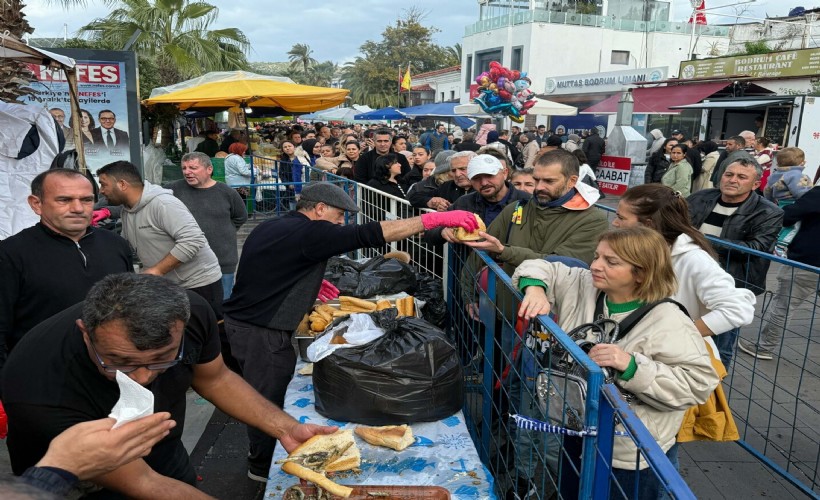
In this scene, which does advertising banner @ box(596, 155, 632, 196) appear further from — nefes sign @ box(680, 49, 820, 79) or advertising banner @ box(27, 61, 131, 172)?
advertising banner @ box(27, 61, 131, 172)

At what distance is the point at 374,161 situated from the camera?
8328mm

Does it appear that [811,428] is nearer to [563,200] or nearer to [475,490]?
[563,200]

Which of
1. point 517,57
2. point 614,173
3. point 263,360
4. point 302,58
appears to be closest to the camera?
point 263,360

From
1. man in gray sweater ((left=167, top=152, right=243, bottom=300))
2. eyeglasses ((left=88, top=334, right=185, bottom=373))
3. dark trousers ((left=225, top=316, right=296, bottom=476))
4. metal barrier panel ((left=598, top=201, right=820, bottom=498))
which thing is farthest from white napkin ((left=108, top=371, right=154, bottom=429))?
man in gray sweater ((left=167, top=152, right=243, bottom=300))

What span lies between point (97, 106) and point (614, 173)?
36.0 feet

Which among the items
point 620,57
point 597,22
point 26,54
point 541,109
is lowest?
point 26,54

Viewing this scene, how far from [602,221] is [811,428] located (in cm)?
257

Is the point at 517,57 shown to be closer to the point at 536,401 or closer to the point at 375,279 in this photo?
the point at 375,279

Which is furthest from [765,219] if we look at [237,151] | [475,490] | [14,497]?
[237,151]

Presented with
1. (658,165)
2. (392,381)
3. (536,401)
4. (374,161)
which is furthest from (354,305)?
(658,165)

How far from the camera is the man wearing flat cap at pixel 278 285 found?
3457mm

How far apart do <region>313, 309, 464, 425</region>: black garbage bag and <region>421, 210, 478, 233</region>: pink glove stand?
640 millimetres

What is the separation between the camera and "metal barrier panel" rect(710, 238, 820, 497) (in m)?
3.91

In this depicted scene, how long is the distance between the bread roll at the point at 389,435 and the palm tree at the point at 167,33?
15.1 meters
